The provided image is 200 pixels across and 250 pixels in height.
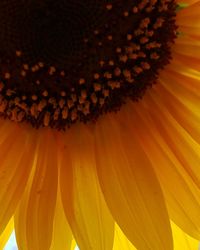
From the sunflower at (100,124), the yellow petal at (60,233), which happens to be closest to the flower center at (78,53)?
the sunflower at (100,124)

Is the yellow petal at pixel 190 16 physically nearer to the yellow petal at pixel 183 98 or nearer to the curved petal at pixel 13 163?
the yellow petal at pixel 183 98

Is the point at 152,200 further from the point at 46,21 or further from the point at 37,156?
the point at 46,21

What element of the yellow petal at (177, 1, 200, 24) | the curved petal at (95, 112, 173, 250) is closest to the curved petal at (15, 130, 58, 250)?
the curved petal at (95, 112, 173, 250)

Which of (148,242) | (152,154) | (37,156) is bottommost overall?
(148,242)

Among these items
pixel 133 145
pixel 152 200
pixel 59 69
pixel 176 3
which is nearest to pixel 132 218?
pixel 152 200

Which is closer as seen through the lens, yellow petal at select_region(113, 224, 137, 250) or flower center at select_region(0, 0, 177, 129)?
flower center at select_region(0, 0, 177, 129)

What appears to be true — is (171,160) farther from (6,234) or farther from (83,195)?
(6,234)

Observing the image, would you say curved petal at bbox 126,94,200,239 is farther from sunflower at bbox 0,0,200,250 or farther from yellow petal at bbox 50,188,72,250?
yellow petal at bbox 50,188,72,250
